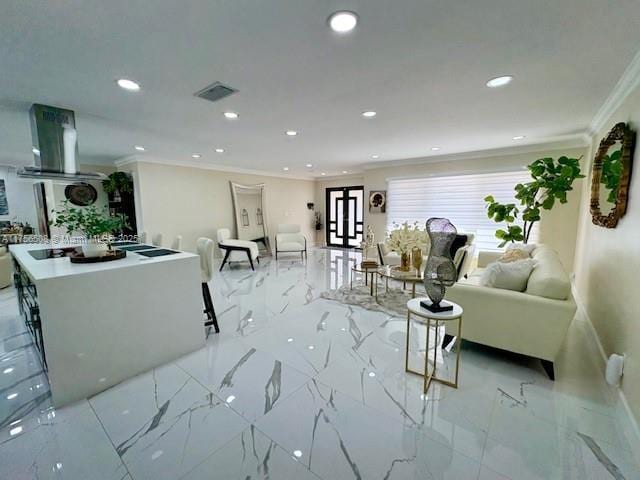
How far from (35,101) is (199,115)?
1.38 meters

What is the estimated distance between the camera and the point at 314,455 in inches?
58.5

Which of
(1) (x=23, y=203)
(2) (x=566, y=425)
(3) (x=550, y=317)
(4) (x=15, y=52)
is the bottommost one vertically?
(2) (x=566, y=425)

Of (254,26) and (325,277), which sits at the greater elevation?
(254,26)

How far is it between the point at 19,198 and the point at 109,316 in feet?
23.1

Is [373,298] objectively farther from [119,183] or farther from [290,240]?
[119,183]

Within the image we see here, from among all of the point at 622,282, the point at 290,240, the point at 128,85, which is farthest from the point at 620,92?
the point at 290,240

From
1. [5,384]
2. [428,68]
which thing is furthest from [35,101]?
[428,68]

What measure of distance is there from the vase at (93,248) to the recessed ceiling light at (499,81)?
3592 mm

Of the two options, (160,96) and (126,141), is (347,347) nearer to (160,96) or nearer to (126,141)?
(160,96)

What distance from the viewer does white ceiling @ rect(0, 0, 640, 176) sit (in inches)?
54.4

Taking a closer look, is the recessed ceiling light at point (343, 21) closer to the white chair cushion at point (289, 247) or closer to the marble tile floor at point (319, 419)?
the marble tile floor at point (319, 419)

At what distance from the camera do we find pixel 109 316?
2.08 metres

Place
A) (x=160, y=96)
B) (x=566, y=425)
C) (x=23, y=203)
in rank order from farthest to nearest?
(x=23, y=203), (x=160, y=96), (x=566, y=425)

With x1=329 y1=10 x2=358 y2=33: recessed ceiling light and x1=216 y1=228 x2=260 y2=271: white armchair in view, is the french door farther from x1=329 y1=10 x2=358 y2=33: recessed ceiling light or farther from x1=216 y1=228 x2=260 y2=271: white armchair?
x1=329 y1=10 x2=358 y2=33: recessed ceiling light
